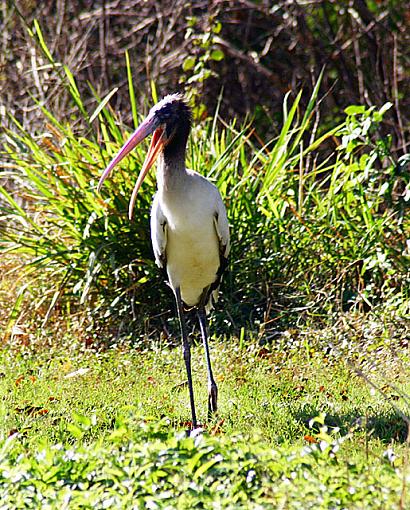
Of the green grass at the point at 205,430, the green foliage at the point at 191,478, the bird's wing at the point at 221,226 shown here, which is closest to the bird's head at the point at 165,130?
the bird's wing at the point at 221,226

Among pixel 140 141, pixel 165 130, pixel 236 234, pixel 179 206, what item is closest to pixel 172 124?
pixel 165 130

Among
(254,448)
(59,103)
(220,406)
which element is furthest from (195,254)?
(59,103)

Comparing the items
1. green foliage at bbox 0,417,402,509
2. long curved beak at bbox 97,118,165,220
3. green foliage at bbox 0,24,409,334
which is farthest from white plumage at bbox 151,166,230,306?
green foliage at bbox 0,417,402,509

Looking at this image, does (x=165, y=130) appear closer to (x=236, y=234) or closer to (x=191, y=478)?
(x=236, y=234)

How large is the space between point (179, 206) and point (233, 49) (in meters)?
5.27

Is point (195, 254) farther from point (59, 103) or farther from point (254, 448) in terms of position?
point (59, 103)

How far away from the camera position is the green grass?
11.8 ft

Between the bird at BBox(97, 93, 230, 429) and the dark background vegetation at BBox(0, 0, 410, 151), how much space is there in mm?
4116

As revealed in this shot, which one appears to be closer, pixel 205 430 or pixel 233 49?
pixel 205 430

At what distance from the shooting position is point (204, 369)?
6.46m

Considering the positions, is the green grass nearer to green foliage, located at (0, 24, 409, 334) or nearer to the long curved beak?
green foliage, located at (0, 24, 409, 334)

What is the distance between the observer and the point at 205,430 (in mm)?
5141

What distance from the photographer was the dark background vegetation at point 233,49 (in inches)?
398

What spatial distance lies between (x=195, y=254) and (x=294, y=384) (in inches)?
38.8
